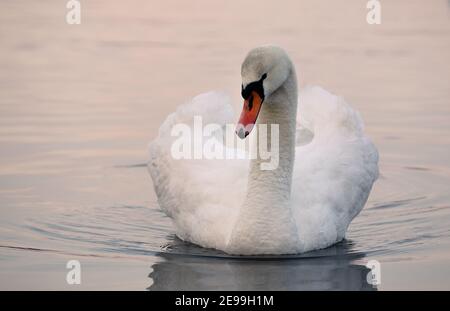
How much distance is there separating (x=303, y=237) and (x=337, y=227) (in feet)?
1.67

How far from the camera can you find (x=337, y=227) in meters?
10.8

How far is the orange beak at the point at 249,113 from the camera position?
953 cm

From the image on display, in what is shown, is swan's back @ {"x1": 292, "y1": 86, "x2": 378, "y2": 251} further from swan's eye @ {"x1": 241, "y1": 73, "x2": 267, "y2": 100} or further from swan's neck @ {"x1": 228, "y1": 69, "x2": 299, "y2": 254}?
swan's eye @ {"x1": 241, "y1": 73, "x2": 267, "y2": 100}

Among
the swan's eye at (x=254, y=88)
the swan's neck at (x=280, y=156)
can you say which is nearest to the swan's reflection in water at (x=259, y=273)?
the swan's neck at (x=280, y=156)

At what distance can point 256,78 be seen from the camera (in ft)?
31.9

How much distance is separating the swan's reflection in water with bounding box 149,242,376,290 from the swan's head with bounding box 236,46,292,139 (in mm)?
1207

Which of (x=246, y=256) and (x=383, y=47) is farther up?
(x=383, y=47)

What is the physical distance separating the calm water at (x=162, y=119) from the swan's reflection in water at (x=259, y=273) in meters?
0.02

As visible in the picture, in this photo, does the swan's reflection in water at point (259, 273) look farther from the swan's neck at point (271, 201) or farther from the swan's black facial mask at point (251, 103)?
the swan's black facial mask at point (251, 103)

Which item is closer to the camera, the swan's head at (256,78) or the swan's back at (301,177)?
the swan's head at (256,78)

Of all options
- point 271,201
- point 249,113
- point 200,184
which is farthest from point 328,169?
point 249,113

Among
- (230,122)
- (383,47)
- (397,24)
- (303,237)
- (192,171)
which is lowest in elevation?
(303,237)
